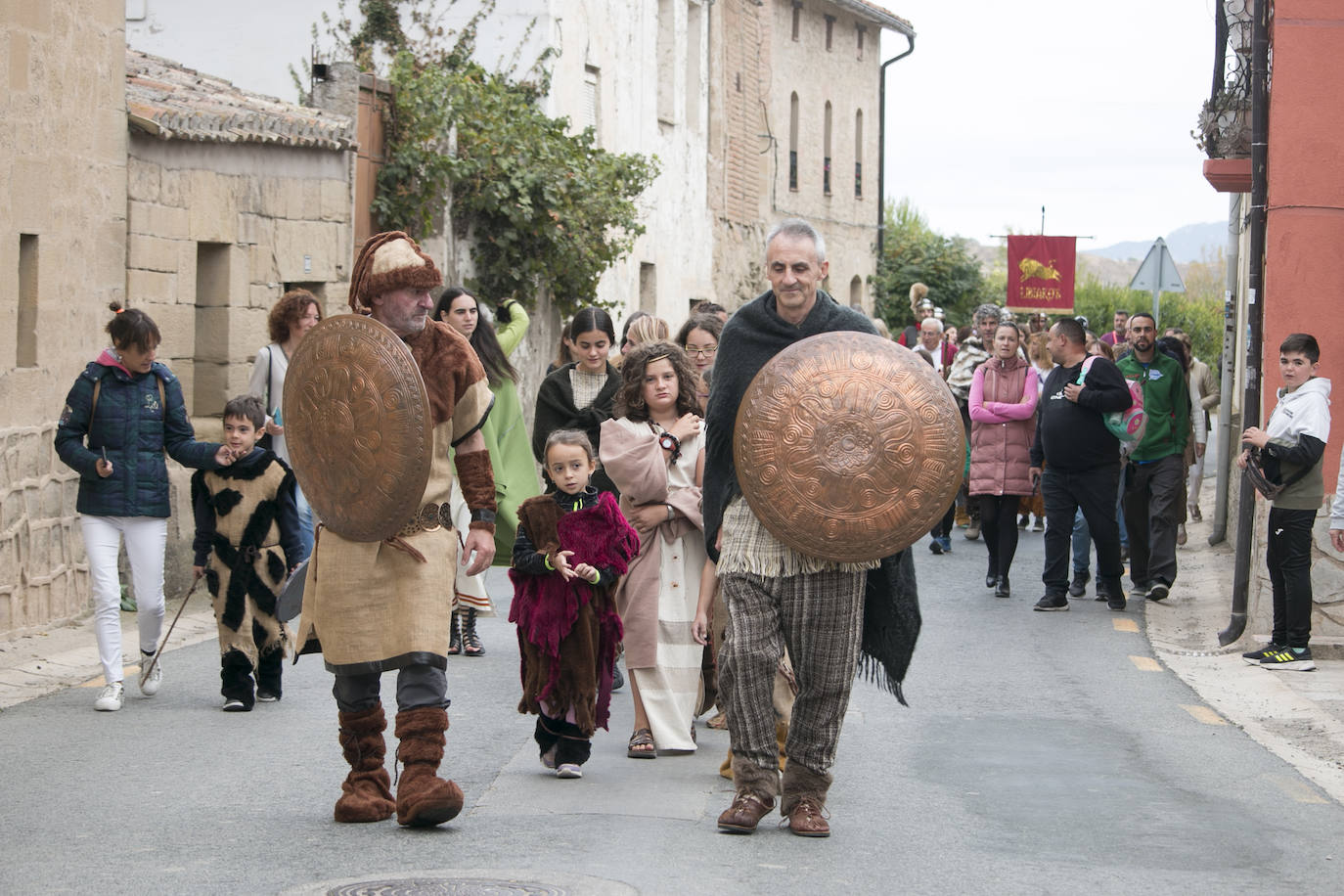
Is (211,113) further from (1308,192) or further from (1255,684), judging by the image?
(1255,684)

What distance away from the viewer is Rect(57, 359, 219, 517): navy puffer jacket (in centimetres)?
830

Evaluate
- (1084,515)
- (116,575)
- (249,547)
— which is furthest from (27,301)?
(1084,515)

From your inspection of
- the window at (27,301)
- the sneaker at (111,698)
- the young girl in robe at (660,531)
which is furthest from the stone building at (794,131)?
the young girl in robe at (660,531)

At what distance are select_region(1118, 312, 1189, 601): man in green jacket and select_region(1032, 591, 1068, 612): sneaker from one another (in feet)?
3.25

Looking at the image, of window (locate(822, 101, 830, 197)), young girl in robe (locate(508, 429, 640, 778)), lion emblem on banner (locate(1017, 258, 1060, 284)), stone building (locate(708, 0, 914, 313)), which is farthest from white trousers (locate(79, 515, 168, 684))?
window (locate(822, 101, 830, 197))

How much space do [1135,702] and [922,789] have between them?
2591 mm

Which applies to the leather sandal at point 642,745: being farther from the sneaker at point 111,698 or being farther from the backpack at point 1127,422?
the backpack at point 1127,422

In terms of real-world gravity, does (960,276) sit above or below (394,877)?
above

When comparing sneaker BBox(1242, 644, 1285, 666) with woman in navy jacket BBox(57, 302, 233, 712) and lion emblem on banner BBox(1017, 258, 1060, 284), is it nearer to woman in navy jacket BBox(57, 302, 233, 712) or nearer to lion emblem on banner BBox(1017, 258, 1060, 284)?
woman in navy jacket BBox(57, 302, 233, 712)

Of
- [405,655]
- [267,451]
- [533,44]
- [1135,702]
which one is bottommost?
[1135,702]

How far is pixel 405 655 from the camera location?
5.73 metres

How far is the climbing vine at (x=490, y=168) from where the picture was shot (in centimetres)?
1762

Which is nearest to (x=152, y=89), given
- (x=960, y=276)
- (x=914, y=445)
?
(x=914, y=445)

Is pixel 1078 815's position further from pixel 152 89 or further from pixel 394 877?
pixel 152 89
